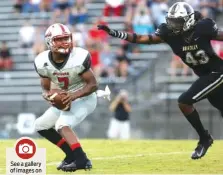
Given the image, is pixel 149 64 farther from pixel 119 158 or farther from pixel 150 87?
pixel 119 158

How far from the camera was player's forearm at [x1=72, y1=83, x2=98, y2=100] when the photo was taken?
10.4 metres

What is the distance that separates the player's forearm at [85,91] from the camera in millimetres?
10383

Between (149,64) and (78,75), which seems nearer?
(78,75)

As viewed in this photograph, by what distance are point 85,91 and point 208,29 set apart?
1925 mm

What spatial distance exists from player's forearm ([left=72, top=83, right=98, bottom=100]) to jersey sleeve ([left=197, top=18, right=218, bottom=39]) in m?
1.73

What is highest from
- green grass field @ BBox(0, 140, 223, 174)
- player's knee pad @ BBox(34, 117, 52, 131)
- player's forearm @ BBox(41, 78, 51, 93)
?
player's forearm @ BBox(41, 78, 51, 93)

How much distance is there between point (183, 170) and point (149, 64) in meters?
10.3

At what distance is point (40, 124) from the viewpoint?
10688 millimetres

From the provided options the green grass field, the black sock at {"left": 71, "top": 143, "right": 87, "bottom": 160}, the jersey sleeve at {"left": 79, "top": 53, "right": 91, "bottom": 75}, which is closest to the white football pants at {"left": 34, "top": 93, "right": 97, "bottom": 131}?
the black sock at {"left": 71, "top": 143, "right": 87, "bottom": 160}

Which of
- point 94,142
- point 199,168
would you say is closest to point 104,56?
point 94,142

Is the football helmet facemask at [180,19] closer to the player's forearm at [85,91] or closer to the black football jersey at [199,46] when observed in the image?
the black football jersey at [199,46]

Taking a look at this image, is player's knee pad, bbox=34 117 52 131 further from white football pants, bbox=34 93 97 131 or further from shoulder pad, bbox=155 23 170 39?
shoulder pad, bbox=155 23 170 39

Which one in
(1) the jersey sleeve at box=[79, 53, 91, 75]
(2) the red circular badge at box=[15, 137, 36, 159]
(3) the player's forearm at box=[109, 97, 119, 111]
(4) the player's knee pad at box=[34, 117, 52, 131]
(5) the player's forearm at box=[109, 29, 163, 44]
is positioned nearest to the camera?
(2) the red circular badge at box=[15, 137, 36, 159]

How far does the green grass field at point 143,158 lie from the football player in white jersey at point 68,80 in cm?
39
